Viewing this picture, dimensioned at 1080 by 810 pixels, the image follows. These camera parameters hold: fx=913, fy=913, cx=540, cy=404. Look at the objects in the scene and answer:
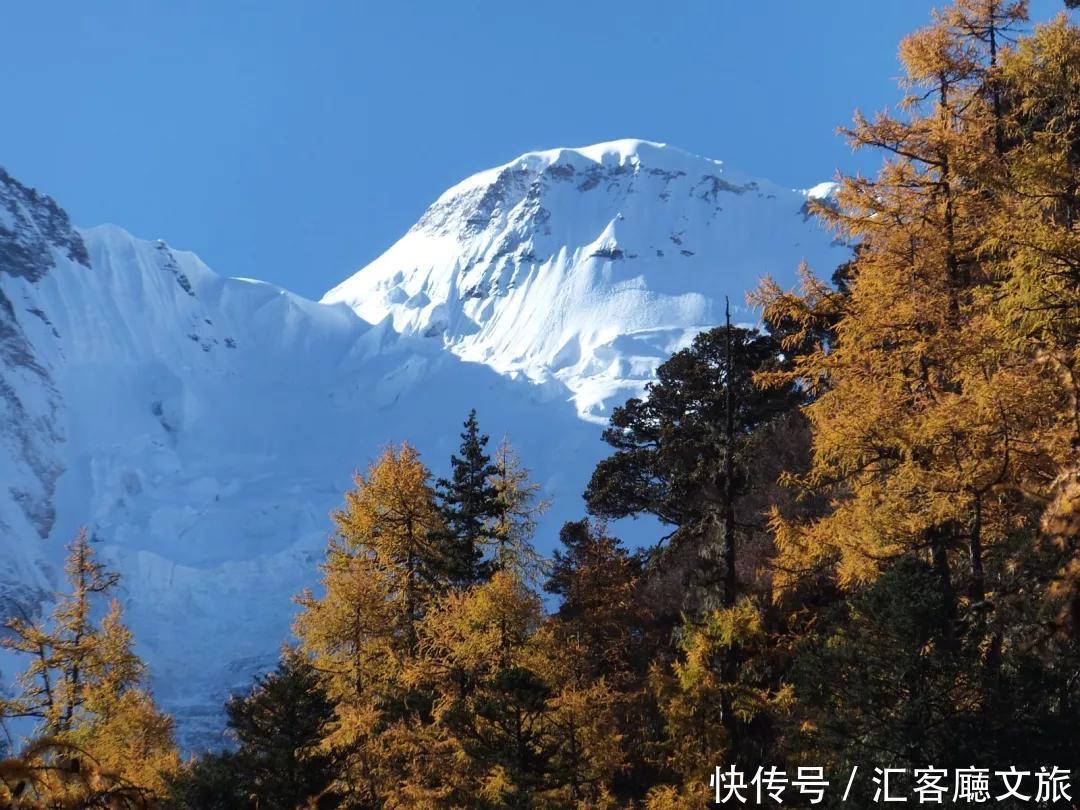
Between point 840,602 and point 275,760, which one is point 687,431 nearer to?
point 840,602

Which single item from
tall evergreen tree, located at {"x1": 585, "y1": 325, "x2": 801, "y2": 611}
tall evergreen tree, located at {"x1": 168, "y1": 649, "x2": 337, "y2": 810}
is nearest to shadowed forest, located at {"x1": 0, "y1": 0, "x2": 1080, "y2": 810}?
tall evergreen tree, located at {"x1": 168, "y1": 649, "x2": 337, "y2": 810}

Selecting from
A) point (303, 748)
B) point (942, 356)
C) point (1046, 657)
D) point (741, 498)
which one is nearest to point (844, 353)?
point (942, 356)

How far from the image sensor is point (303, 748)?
12.2m

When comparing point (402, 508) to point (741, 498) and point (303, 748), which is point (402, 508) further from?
point (741, 498)

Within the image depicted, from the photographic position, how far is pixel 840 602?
13.4 meters

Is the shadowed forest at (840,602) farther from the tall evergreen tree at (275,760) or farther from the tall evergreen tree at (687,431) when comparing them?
the tall evergreen tree at (687,431)

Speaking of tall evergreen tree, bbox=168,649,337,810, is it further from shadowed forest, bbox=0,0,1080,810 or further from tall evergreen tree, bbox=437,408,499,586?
tall evergreen tree, bbox=437,408,499,586

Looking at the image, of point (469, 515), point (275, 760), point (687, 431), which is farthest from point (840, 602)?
point (687, 431)

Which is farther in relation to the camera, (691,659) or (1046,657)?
(691,659)

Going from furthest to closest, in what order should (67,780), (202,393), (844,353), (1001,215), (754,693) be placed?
(202,393)
(754,693)
(844,353)
(1001,215)
(67,780)

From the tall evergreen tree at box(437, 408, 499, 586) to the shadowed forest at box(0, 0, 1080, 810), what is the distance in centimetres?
13

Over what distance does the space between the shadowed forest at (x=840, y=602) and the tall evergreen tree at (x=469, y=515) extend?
13 centimetres

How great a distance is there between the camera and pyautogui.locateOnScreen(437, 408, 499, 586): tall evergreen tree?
19.4 meters

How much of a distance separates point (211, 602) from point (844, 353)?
13899 centimetres
